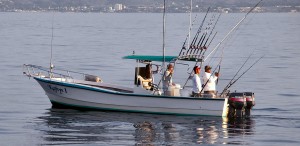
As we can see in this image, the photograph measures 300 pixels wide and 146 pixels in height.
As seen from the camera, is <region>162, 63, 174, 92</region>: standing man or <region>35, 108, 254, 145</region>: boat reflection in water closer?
<region>35, 108, 254, 145</region>: boat reflection in water

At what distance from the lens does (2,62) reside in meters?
65.0

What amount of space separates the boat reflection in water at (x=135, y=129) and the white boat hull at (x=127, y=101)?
0.24 metres

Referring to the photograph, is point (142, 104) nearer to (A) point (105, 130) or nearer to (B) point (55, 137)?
(A) point (105, 130)

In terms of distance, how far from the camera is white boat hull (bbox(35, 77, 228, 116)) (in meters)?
34.4

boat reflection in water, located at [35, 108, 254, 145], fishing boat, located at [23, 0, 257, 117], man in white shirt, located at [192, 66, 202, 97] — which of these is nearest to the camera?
boat reflection in water, located at [35, 108, 254, 145]

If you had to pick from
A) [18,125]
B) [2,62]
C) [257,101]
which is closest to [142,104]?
[18,125]

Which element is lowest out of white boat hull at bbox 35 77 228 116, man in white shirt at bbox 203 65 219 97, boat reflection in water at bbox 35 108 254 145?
boat reflection in water at bbox 35 108 254 145

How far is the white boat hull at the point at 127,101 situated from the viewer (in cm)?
3441

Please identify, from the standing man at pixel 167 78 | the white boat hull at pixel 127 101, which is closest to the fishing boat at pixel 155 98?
the white boat hull at pixel 127 101

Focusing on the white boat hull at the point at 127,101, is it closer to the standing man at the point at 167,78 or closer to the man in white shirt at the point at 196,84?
the man in white shirt at the point at 196,84

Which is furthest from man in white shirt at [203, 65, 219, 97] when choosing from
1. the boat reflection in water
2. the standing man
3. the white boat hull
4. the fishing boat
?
the standing man

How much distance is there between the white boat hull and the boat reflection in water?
0.24 metres

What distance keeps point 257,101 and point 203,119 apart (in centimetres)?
761

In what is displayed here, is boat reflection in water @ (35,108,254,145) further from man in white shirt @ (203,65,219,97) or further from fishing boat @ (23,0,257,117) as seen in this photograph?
man in white shirt @ (203,65,219,97)
